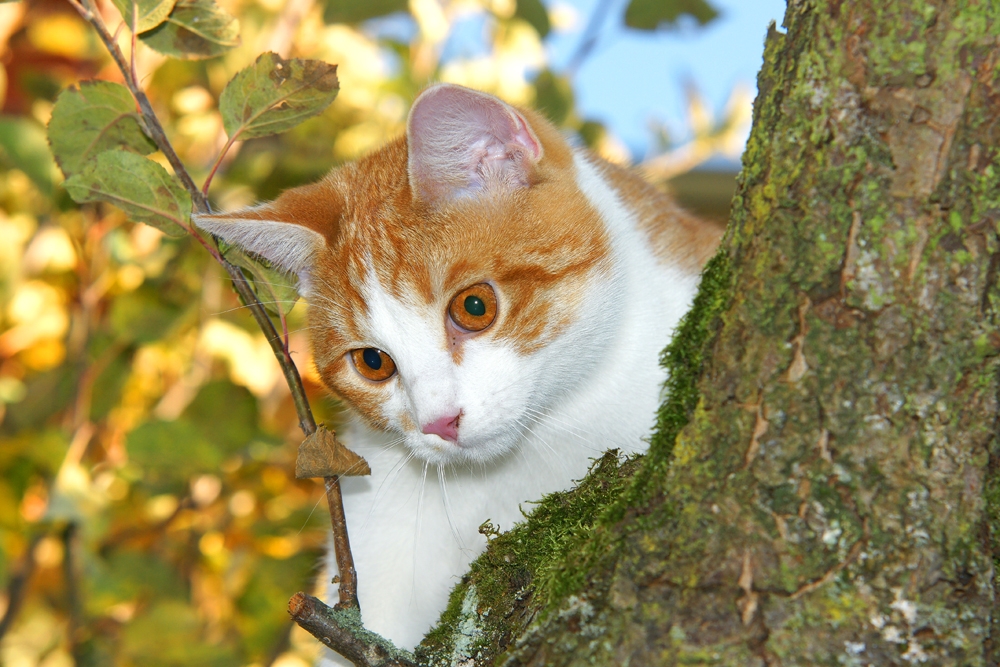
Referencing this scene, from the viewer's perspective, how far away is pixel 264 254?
5.98 feet

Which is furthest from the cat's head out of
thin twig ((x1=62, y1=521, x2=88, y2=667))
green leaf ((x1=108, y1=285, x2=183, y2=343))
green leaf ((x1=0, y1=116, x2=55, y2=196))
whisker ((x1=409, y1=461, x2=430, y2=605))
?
thin twig ((x1=62, y1=521, x2=88, y2=667))

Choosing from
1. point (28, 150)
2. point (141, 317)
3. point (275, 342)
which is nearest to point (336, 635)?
point (275, 342)

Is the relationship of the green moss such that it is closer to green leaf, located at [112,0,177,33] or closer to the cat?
the cat

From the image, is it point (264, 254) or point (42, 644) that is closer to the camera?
point (264, 254)

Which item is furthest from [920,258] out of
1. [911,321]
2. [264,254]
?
[264,254]

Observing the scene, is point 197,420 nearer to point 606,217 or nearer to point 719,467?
point 606,217

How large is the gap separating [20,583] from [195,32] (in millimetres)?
1987

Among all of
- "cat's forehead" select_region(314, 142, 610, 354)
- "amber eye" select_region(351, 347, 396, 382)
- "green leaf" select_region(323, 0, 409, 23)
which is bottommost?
"amber eye" select_region(351, 347, 396, 382)

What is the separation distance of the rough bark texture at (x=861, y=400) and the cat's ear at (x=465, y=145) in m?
0.91

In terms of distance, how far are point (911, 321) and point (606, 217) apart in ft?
3.85

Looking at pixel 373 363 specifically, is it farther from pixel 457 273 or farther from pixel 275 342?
pixel 275 342

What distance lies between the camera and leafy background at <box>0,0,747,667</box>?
232 centimetres

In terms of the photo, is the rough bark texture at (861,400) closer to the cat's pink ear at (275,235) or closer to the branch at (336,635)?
the branch at (336,635)

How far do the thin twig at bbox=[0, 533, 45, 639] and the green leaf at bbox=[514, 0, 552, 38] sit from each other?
2128mm
